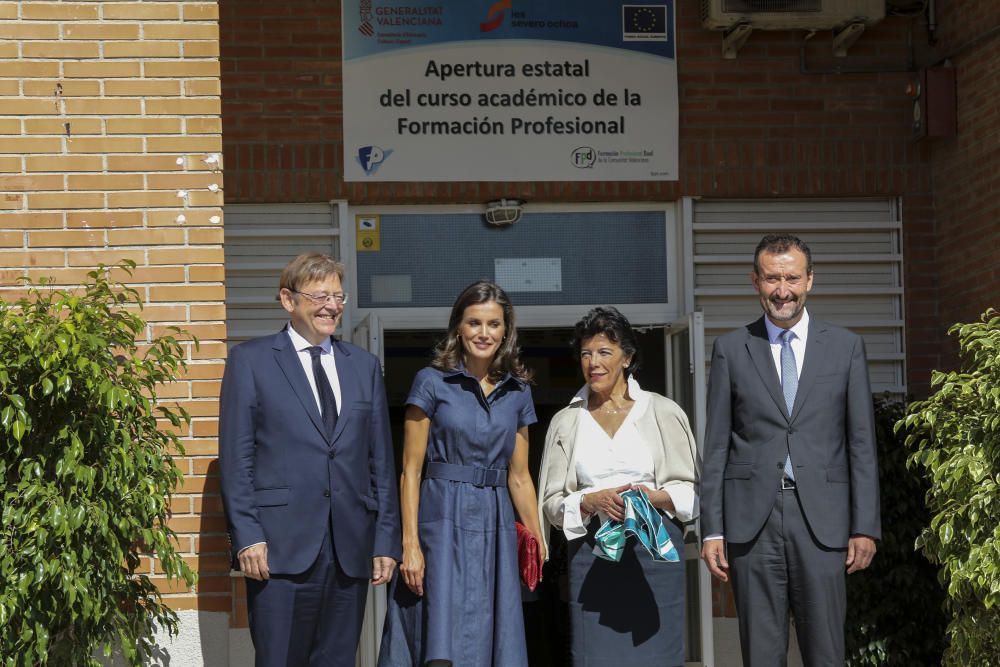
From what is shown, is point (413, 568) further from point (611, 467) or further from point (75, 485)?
point (75, 485)

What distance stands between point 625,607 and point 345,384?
1459mm

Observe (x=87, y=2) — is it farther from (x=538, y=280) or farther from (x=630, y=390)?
(x=538, y=280)

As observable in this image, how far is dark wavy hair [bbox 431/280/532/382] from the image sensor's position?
5.31 meters

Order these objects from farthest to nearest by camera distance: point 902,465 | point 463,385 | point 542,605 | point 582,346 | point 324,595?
point 542,605 < point 902,465 < point 582,346 < point 463,385 < point 324,595

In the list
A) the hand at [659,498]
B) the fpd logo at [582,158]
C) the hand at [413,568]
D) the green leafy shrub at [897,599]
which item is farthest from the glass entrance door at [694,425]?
the hand at [413,568]

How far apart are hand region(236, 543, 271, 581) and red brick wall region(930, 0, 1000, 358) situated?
453 cm

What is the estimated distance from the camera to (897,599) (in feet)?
23.7

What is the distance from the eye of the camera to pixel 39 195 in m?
5.46

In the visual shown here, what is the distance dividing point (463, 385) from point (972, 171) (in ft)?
13.0

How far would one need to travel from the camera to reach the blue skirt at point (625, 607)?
5434 millimetres

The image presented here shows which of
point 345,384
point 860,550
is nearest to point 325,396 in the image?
point 345,384

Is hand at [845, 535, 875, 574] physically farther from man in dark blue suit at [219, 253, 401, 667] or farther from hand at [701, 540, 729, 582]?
man in dark blue suit at [219, 253, 401, 667]

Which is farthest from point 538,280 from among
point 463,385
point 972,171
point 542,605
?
point 463,385

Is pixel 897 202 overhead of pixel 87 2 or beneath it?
beneath
